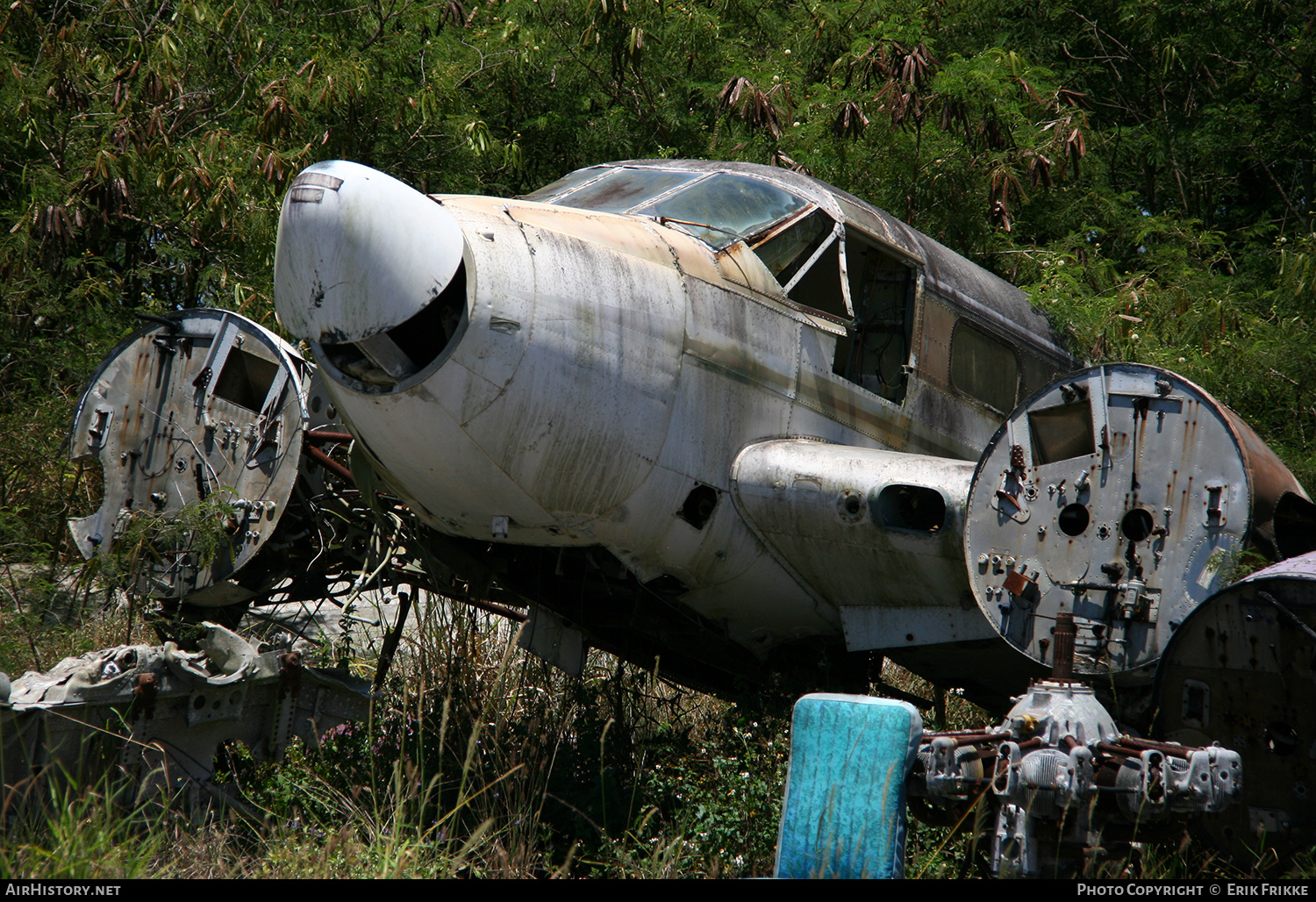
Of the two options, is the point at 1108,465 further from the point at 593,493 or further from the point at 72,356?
the point at 72,356

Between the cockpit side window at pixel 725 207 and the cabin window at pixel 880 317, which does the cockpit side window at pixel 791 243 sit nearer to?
the cockpit side window at pixel 725 207

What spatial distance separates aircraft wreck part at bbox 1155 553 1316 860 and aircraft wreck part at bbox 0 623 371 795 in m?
4.04

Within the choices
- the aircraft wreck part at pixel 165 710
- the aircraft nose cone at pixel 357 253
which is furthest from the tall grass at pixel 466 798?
the aircraft nose cone at pixel 357 253

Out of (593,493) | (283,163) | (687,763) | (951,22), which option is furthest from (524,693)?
(951,22)

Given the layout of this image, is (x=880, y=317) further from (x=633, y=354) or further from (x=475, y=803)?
(x=475, y=803)

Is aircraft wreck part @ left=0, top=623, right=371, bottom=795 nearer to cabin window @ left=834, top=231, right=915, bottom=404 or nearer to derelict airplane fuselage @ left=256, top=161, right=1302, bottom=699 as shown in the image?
derelict airplane fuselage @ left=256, top=161, right=1302, bottom=699

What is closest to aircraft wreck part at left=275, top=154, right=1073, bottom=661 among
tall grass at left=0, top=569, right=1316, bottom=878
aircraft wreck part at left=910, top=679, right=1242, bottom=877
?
tall grass at left=0, top=569, right=1316, bottom=878

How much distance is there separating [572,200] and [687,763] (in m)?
3.22

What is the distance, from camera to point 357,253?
4.32 m

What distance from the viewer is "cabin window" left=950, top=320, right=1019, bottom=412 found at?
7012 mm

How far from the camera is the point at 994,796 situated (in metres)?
3.92

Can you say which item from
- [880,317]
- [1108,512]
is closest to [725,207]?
[880,317]

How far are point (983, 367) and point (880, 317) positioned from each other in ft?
2.75

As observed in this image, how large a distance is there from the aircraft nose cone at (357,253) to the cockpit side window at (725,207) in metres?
1.79
